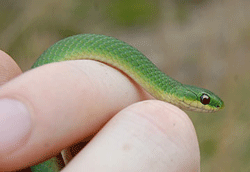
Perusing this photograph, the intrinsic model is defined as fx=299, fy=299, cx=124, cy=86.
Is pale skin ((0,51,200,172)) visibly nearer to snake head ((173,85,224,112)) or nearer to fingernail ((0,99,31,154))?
fingernail ((0,99,31,154))

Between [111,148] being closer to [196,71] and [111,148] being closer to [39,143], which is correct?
[39,143]

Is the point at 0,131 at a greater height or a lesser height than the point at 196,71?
greater

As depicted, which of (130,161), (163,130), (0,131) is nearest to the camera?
(0,131)

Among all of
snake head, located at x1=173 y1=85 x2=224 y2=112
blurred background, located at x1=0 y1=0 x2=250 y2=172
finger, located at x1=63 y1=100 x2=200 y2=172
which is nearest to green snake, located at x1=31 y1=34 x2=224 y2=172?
snake head, located at x1=173 y1=85 x2=224 y2=112

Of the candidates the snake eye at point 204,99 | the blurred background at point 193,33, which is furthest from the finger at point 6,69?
the blurred background at point 193,33

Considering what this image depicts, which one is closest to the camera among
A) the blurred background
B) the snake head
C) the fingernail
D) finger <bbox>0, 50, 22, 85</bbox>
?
the fingernail

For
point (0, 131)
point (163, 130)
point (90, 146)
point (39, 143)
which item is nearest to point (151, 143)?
point (163, 130)

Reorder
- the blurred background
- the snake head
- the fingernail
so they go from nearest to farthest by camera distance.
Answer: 1. the fingernail
2. the snake head
3. the blurred background

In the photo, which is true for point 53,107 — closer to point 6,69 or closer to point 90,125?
point 90,125
